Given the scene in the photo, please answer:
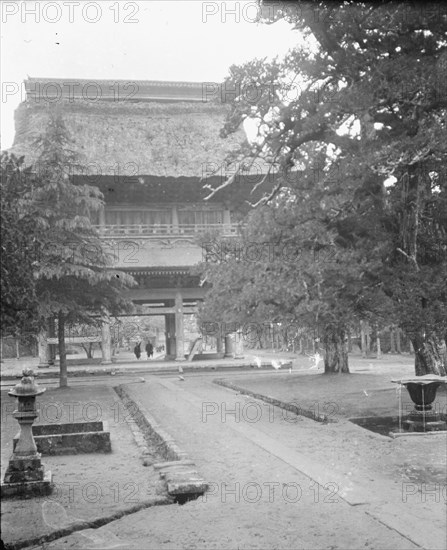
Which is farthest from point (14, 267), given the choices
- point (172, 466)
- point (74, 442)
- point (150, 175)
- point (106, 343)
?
point (106, 343)

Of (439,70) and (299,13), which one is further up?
(299,13)

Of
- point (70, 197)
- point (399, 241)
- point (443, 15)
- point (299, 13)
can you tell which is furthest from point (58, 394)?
point (443, 15)

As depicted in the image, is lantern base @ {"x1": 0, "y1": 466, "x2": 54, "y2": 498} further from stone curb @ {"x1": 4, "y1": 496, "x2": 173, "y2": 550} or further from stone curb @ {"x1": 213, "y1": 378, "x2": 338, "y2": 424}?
stone curb @ {"x1": 213, "y1": 378, "x2": 338, "y2": 424}

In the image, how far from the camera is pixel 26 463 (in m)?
6.43

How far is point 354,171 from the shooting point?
951cm

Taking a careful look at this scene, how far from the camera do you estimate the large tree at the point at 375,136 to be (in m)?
8.88

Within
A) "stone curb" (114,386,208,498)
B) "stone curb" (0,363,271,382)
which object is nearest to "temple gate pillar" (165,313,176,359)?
"stone curb" (0,363,271,382)

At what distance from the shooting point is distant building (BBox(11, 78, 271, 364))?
23.5 meters

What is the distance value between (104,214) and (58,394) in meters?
10.1

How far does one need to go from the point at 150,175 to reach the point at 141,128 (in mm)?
4359

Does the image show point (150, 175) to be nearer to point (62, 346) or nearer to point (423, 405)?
point (62, 346)

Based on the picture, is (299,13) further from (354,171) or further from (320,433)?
(320,433)

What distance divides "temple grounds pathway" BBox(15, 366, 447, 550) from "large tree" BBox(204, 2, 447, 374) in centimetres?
231

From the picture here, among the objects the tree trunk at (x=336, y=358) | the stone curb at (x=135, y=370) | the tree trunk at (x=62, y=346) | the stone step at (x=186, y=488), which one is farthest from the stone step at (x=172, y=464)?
the stone curb at (x=135, y=370)
